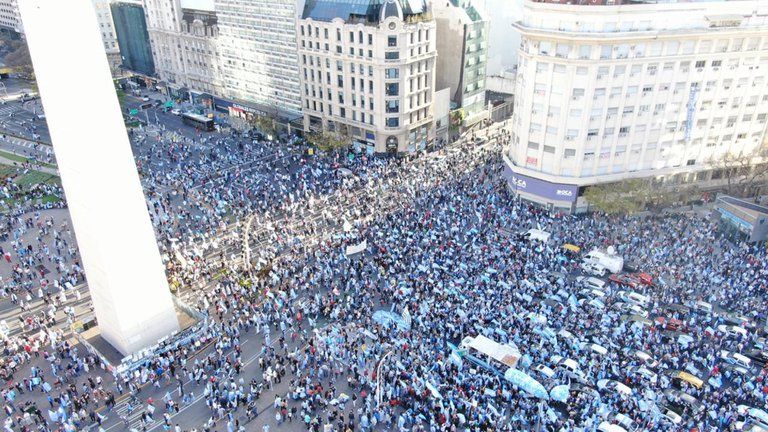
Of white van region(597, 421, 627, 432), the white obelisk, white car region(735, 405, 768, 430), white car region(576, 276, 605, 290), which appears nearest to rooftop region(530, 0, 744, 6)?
white car region(576, 276, 605, 290)

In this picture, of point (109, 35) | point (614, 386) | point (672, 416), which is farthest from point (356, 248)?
point (109, 35)

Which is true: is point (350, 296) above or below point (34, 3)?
below

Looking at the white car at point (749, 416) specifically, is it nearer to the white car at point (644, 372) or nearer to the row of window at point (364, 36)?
the white car at point (644, 372)

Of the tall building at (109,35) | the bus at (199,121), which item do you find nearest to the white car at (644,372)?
the bus at (199,121)

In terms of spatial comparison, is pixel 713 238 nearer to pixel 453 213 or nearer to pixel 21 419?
pixel 453 213

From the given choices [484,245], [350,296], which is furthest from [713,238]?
[350,296]
